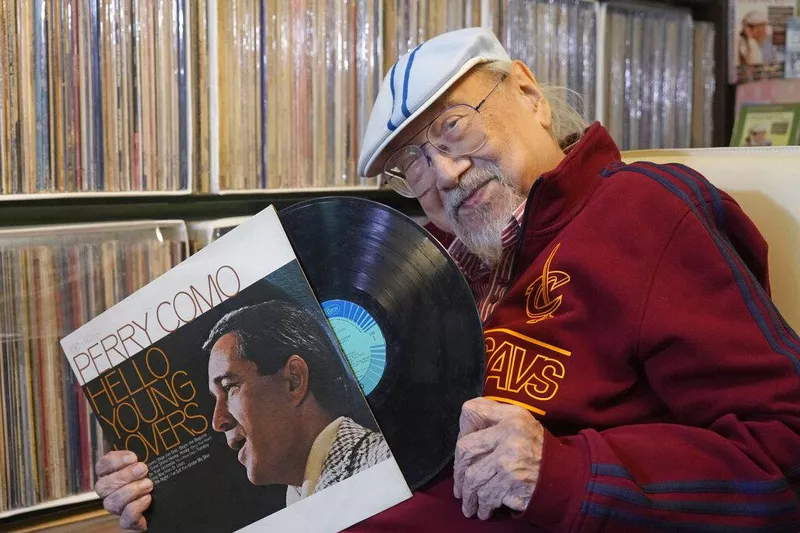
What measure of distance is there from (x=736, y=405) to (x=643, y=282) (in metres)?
0.16

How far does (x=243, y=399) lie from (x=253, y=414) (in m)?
0.02

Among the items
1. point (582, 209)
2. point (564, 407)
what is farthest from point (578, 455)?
point (582, 209)

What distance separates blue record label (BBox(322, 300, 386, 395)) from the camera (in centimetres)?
87

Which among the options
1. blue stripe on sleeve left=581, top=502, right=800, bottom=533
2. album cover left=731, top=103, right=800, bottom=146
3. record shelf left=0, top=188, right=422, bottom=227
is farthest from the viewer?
album cover left=731, top=103, right=800, bottom=146

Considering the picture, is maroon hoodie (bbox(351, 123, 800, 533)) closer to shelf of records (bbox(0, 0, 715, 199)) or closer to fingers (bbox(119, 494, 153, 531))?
fingers (bbox(119, 494, 153, 531))

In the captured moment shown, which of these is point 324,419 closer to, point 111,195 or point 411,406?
point 411,406

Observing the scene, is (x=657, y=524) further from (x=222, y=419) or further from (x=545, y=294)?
(x=222, y=419)

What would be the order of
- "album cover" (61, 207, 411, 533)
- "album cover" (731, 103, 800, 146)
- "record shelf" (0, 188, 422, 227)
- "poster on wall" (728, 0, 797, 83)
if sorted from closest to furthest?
"album cover" (61, 207, 411, 533), "record shelf" (0, 188, 422, 227), "album cover" (731, 103, 800, 146), "poster on wall" (728, 0, 797, 83)

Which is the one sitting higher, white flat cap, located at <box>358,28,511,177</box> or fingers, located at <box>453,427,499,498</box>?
white flat cap, located at <box>358,28,511,177</box>

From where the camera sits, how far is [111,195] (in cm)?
126

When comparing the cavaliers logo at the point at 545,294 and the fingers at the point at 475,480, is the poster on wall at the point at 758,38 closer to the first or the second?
the cavaliers logo at the point at 545,294

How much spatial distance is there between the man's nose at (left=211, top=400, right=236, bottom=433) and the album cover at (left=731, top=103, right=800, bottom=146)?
1352 millimetres

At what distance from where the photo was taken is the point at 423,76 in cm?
105

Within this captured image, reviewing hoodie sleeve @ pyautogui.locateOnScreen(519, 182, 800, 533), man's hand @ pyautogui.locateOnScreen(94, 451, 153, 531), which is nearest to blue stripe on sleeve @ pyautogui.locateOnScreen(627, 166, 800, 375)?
hoodie sleeve @ pyautogui.locateOnScreen(519, 182, 800, 533)
